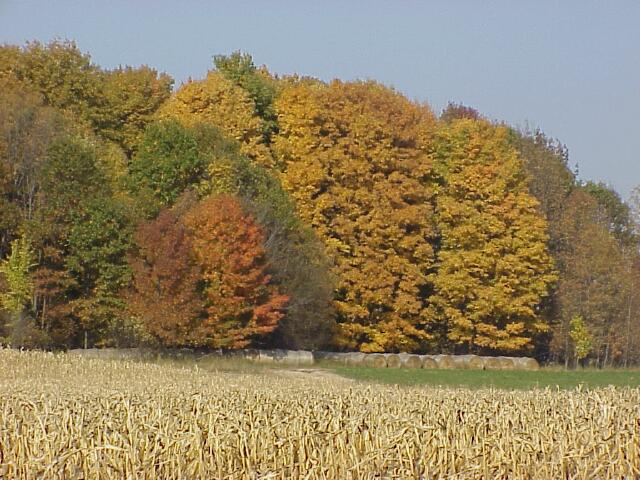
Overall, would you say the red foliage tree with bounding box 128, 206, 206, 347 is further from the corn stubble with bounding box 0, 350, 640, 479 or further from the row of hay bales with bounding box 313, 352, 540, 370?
the corn stubble with bounding box 0, 350, 640, 479

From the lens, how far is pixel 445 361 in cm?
6178

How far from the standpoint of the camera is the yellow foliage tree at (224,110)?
68.1 m

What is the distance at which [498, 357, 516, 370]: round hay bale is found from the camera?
2444 inches

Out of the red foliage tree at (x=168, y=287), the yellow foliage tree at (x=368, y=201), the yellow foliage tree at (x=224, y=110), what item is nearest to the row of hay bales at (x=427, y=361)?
the yellow foliage tree at (x=368, y=201)

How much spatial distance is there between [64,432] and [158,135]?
4710cm

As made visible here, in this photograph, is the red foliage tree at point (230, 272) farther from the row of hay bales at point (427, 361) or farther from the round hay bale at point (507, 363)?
the round hay bale at point (507, 363)

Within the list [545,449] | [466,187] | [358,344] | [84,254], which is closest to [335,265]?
[358,344]

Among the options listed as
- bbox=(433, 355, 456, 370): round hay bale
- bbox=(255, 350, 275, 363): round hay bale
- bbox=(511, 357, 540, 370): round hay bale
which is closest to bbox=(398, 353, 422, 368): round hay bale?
bbox=(433, 355, 456, 370): round hay bale

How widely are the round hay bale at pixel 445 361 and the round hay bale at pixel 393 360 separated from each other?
89.3 inches

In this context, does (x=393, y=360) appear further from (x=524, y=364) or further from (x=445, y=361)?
(x=524, y=364)

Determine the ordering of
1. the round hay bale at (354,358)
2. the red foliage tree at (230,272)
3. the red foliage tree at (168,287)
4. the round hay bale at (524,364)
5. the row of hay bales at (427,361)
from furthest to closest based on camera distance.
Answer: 1. the round hay bale at (524,364)
2. the row of hay bales at (427,361)
3. the round hay bale at (354,358)
4. the red foliage tree at (230,272)
5. the red foliage tree at (168,287)

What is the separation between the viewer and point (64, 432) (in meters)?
14.7

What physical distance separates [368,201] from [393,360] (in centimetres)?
928

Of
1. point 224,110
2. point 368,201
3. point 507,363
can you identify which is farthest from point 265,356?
point 224,110
